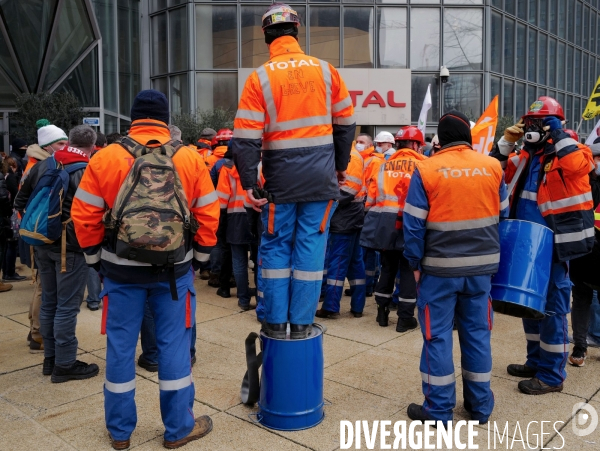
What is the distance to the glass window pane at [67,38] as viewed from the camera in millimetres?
18188

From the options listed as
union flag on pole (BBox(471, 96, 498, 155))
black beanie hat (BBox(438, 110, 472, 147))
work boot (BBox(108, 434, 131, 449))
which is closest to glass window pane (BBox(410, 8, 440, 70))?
union flag on pole (BBox(471, 96, 498, 155))

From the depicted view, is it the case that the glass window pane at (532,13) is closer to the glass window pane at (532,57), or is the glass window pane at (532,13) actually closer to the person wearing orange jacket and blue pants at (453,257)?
the glass window pane at (532,57)

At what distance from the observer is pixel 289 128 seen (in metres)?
3.87

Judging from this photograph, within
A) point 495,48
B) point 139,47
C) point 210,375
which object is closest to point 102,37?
point 139,47

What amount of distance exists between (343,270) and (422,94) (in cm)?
1509

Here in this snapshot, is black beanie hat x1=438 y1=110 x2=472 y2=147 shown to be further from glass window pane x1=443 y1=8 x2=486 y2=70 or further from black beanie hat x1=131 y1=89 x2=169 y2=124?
glass window pane x1=443 y1=8 x2=486 y2=70

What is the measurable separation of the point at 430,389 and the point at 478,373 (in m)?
0.34

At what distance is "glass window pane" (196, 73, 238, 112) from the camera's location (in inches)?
810

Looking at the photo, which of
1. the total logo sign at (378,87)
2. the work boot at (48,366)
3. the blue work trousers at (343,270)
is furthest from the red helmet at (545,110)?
the total logo sign at (378,87)

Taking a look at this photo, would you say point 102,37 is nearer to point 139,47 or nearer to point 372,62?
point 139,47

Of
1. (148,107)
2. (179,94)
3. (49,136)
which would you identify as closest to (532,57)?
(179,94)

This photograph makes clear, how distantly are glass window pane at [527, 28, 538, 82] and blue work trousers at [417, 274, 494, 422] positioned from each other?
70.4 ft

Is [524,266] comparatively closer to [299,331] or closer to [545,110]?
[545,110]

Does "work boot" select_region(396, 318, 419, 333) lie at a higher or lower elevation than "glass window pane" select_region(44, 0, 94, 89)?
lower
